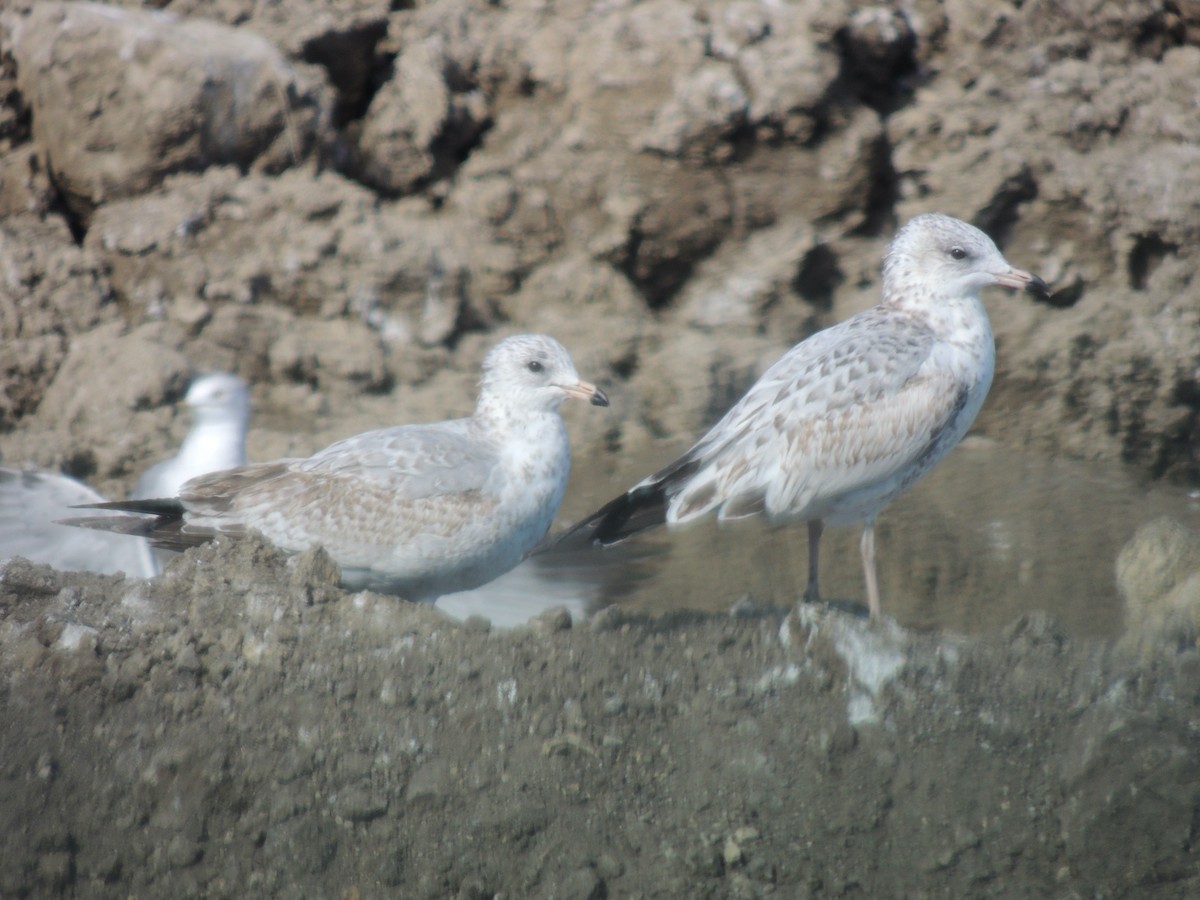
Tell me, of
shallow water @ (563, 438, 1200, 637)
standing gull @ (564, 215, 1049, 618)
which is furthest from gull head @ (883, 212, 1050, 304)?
shallow water @ (563, 438, 1200, 637)

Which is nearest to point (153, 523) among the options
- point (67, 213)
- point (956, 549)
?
point (956, 549)

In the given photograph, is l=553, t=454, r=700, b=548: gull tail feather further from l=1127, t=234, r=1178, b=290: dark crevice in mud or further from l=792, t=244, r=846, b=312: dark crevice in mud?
l=1127, t=234, r=1178, b=290: dark crevice in mud

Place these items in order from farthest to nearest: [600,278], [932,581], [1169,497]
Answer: [600,278], [1169,497], [932,581]

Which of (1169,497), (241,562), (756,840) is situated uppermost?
(241,562)

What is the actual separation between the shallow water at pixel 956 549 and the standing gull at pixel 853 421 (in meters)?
0.51

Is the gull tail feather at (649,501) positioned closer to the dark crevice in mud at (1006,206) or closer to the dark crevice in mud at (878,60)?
the dark crevice in mud at (1006,206)

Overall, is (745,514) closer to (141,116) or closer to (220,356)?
(220,356)

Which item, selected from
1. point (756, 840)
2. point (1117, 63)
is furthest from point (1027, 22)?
point (756, 840)

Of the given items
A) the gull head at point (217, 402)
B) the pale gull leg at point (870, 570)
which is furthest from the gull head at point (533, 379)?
the gull head at point (217, 402)

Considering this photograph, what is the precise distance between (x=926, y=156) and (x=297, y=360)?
3.42 m

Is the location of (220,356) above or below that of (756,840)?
below

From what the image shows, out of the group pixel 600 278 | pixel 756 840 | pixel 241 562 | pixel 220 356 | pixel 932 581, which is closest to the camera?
pixel 756 840

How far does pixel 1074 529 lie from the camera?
16.5 feet

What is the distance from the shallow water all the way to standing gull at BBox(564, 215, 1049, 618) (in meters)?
0.51
